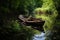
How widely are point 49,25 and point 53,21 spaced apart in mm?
262

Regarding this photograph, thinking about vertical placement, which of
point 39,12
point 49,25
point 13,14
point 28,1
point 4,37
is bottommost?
point 4,37

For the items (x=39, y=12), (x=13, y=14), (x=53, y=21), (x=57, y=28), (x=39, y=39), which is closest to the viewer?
(x=13, y=14)

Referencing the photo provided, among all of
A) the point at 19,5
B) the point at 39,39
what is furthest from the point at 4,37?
the point at 39,39

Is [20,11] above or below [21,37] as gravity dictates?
above

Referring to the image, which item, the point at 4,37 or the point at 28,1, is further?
the point at 28,1

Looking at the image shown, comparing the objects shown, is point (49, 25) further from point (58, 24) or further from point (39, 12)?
point (39, 12)

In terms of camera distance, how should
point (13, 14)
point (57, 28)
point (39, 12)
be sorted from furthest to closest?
point (39, 12) → point (57, 28) → point (13, 14)

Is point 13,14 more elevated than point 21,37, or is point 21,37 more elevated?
point 13,14

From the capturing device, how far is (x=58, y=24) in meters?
6.17

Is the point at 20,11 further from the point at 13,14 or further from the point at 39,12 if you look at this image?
the point at 39,12

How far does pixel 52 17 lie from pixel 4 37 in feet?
9.20

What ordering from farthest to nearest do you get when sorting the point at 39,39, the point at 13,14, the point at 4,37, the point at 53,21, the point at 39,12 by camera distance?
1. the point at 39,12
2. the point at 39,39
3. the point at 53,21
4. the point at 13,14
5. the point at 4,37

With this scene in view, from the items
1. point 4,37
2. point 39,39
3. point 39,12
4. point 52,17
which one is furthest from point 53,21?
point 39,12

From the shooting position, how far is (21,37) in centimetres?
468
